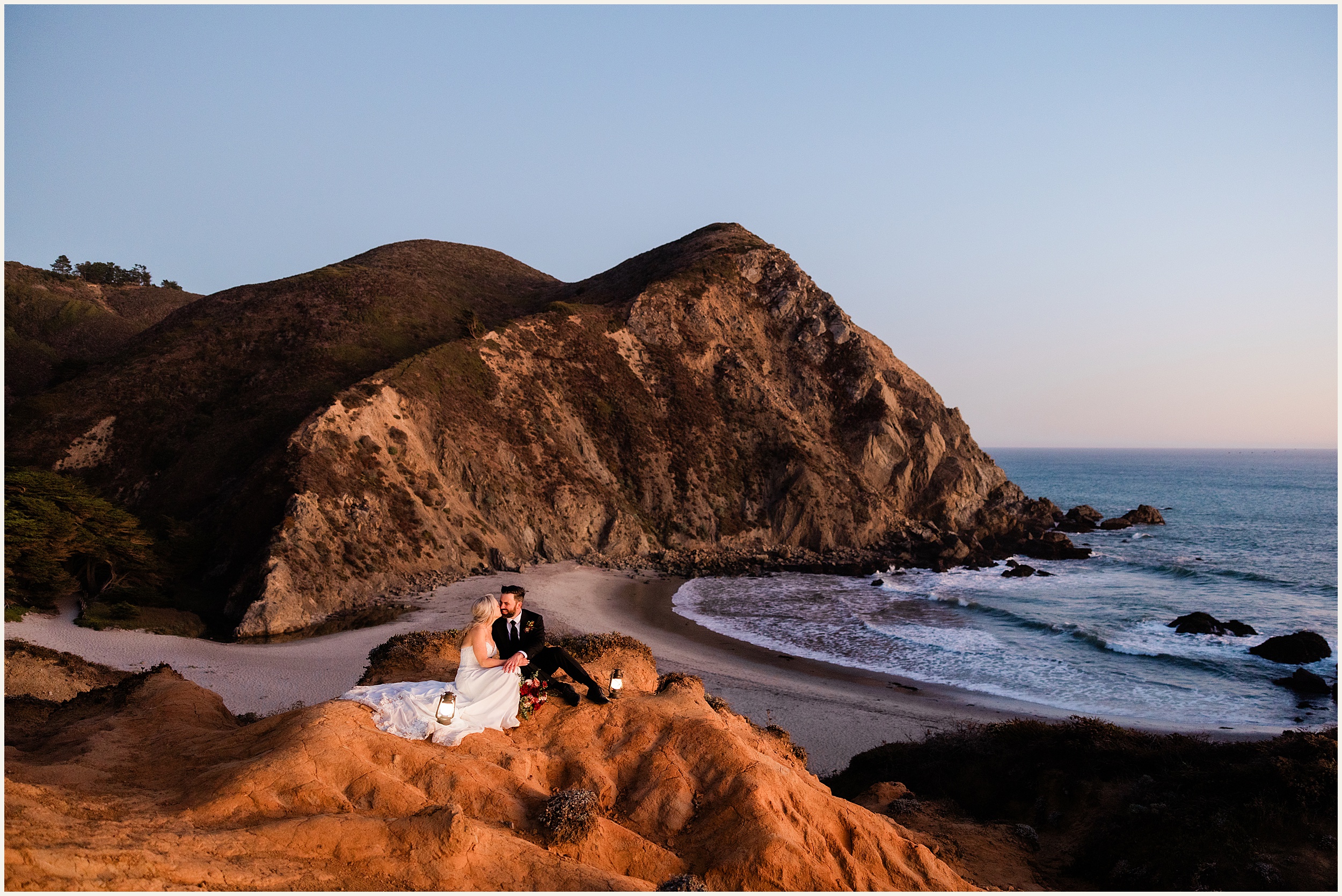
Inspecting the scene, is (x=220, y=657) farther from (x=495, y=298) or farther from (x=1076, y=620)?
(x=495, y=298)

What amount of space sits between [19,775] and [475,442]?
129ft

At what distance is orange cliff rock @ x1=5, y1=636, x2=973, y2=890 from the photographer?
7230 mm

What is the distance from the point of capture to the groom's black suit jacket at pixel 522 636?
10.8 metres

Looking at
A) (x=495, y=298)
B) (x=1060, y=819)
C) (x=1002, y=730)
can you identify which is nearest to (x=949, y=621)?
(x=1002, y=730)

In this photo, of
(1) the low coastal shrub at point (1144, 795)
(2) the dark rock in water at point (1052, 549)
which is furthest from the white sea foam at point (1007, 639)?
(1) the low coastal shrub at point (1144, 795)

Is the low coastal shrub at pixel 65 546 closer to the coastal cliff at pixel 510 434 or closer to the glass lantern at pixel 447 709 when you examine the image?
the coastal cliff at pixel 510 434

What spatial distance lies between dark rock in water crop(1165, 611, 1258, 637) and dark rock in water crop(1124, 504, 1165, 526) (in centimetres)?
3924

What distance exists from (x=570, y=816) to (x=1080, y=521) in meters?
71.7

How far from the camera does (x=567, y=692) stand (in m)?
11.6

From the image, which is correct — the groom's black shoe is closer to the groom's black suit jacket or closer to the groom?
the groom

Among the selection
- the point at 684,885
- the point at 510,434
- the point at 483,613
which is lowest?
the point at 684,885

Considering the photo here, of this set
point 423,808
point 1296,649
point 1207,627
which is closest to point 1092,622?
point 1207,627

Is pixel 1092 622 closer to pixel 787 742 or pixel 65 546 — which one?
pixel 787 742

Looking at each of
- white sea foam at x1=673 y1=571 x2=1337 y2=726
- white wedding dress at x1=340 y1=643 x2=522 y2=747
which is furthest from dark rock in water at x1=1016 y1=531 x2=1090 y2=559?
white wedding dress at x1=340 y1=643 x2=522 y2=747
